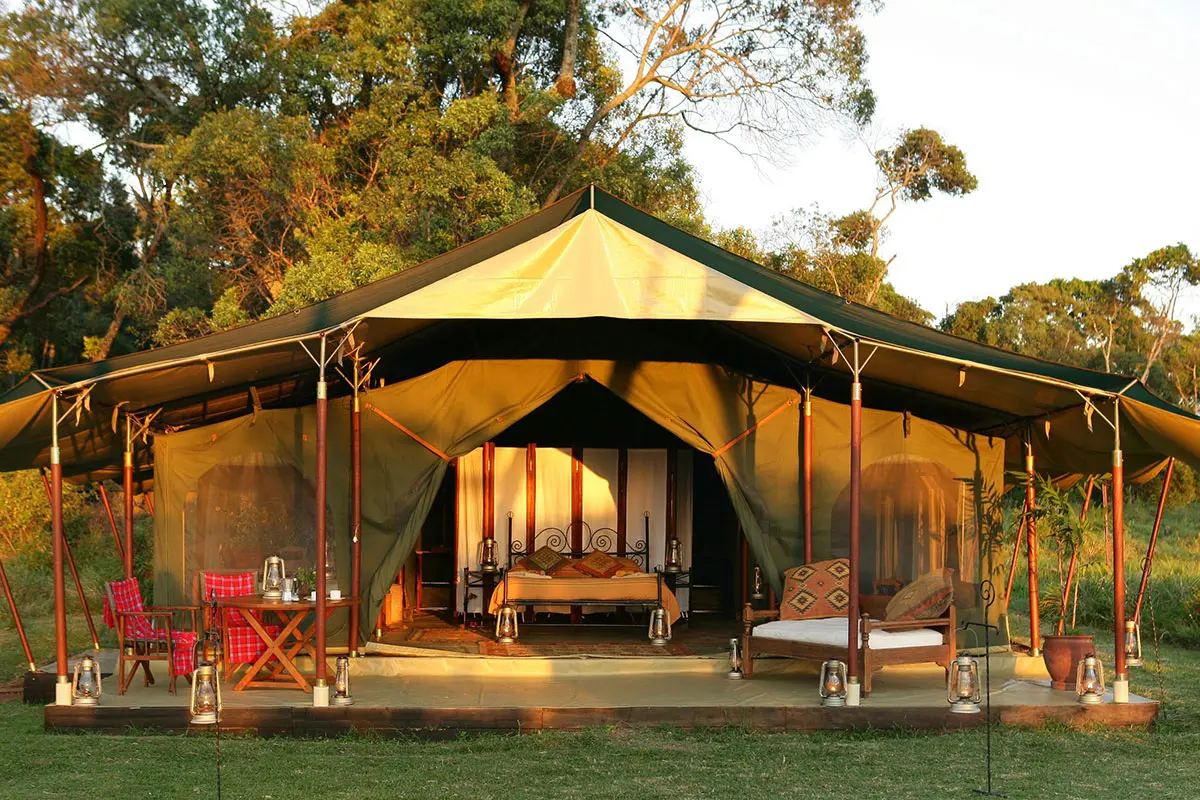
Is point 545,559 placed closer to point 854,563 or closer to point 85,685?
point 854,563

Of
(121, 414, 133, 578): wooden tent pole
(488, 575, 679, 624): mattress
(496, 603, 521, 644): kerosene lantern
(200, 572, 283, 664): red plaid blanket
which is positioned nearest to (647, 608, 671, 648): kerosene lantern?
(488, 575, 679, 624): mattress

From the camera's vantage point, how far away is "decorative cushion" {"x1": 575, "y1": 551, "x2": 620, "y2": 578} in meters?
10.0

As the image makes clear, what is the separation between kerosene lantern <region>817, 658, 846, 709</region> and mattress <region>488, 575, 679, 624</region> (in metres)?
2.78

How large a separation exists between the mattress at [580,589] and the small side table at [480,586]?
0.92m

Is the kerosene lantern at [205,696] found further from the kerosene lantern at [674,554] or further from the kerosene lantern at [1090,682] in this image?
the kerosene lantern at [674,554]

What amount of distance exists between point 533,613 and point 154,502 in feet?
11.2

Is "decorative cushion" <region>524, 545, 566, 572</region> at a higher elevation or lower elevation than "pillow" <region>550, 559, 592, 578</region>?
higher

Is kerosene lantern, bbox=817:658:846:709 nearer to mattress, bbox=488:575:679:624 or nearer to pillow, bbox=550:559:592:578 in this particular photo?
mattress, bbox=488:575:679:624

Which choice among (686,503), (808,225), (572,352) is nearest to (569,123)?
(808,225)

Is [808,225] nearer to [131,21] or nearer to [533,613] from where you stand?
[131,21]

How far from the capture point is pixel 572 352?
9156 mm

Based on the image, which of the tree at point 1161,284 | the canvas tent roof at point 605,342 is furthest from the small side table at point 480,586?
the tree at point 1161,284

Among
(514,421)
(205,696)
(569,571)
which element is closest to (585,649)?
(569,571)

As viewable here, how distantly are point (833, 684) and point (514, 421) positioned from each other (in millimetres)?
3026
